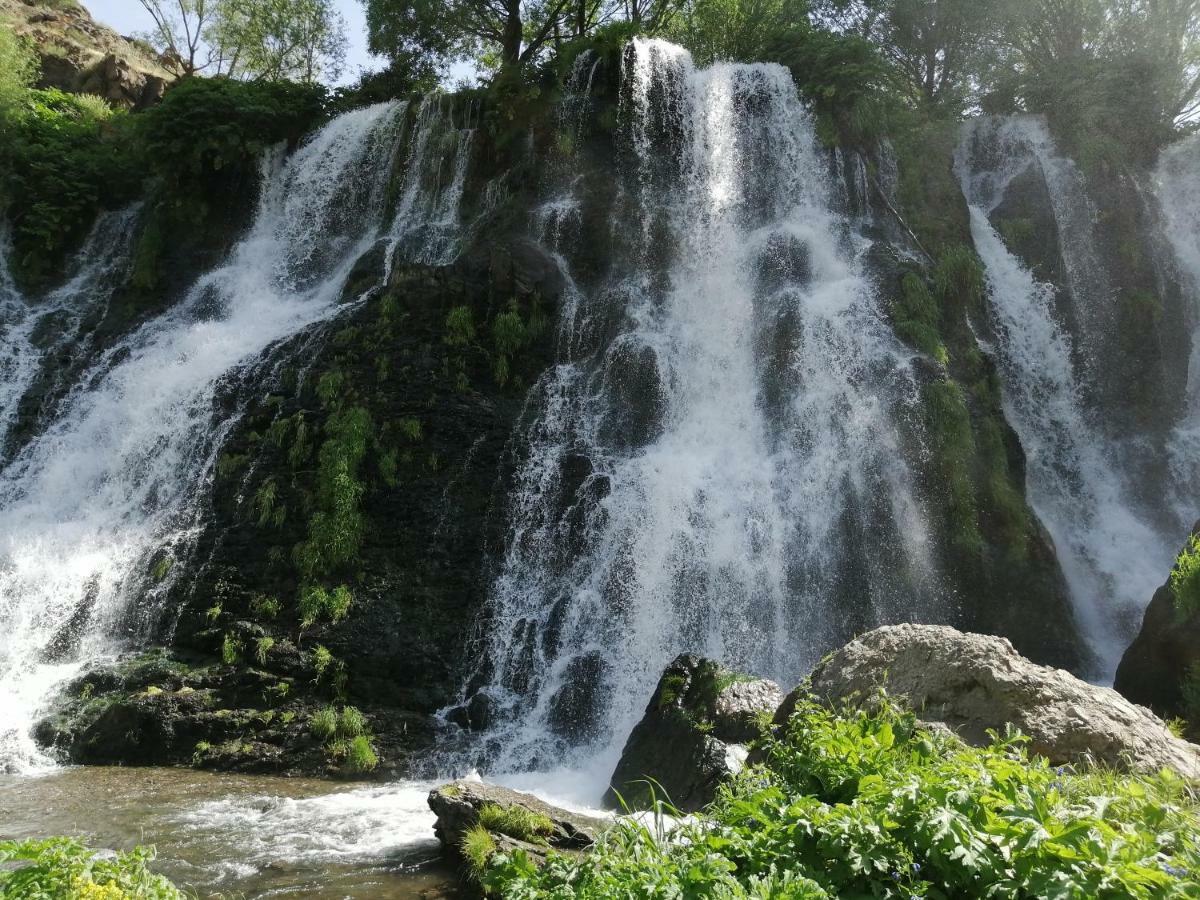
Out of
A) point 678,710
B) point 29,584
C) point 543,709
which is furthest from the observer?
point 29,584

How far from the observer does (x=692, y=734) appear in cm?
885

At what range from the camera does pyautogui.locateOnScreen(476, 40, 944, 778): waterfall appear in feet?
41.4

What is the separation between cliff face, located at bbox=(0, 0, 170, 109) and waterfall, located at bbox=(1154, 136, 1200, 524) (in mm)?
30979

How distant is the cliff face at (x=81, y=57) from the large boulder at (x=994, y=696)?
30631 millimetres

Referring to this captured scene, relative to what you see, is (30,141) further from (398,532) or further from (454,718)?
(454,718)

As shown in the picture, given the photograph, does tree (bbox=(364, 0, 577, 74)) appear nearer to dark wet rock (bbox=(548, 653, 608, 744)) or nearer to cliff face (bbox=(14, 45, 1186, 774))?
cliff face (bbox=(14, 45, 1186, 774))

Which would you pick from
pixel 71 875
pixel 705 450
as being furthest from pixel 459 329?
pixel 71 875

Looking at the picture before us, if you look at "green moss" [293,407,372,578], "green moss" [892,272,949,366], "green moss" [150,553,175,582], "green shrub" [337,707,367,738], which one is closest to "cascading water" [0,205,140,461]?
"green moss" [150,553,175,582]

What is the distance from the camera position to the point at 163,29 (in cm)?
3547

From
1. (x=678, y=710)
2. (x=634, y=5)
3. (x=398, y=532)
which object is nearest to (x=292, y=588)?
(x=398, y=532)

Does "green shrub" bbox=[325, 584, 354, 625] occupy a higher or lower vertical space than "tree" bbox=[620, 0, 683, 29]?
lower

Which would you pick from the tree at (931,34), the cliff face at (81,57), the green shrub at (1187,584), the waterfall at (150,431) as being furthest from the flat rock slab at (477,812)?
the cliff face at (81,57)

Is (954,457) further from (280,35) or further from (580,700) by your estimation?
(280,35)

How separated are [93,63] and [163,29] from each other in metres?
7.72
